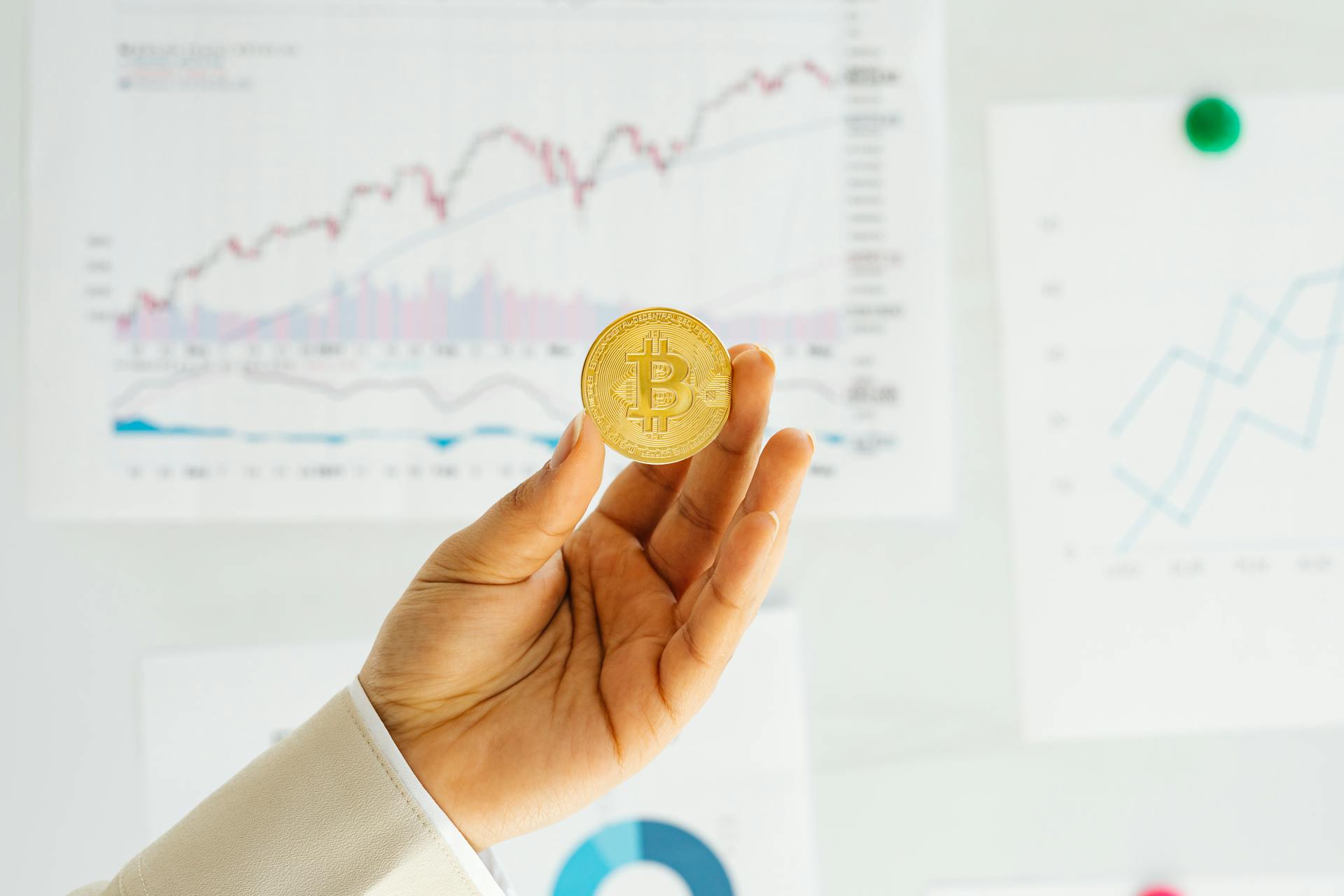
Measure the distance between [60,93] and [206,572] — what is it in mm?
471

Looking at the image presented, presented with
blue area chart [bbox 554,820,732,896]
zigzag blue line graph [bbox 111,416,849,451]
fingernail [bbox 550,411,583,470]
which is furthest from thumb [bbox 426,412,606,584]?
blue area chart [bbox 554,820,732,896]

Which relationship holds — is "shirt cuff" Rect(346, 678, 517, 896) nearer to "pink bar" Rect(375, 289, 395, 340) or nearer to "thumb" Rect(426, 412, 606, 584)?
"thumb" Rect(426, 412, 606, 584)

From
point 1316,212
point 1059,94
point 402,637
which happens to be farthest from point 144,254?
point 1316,212

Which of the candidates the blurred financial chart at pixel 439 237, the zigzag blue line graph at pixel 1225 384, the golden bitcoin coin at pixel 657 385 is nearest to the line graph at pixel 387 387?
the blurred financial chart at pixel 439 237

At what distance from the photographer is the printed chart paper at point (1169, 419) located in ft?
2.71

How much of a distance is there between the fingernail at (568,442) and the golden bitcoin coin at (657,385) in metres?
0.06

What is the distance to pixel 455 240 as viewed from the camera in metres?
0.83

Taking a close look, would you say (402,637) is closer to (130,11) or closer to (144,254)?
(144,254)

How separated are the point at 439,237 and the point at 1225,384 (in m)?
0.76

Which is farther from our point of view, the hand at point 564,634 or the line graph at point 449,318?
the line graph at point 449,318

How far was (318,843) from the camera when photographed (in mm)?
514

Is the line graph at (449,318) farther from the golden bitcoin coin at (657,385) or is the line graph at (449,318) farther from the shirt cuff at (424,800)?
the shirt cuff at (424,800)

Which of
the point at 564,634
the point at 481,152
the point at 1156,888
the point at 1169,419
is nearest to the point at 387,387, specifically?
the point at 481,152

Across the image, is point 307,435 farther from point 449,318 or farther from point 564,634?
point 564,634
